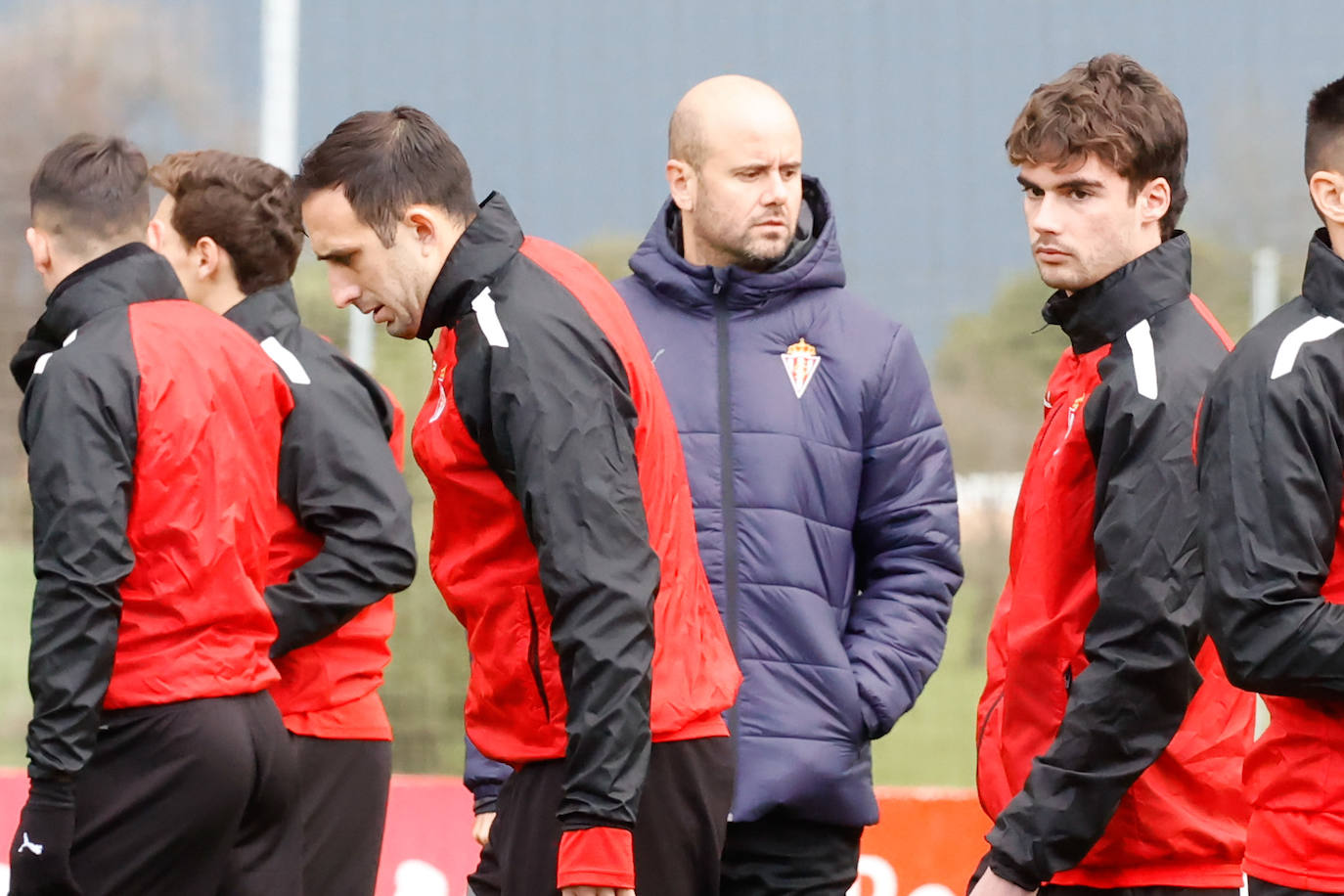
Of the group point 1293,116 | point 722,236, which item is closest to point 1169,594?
point 722,236

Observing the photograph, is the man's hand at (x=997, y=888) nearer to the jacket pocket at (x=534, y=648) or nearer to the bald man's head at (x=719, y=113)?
the jacket pocket at (x=534, y=648)

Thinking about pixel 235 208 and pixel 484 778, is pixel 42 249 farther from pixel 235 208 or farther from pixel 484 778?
pixel 484 778

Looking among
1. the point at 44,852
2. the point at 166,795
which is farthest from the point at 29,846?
the point at 166,795

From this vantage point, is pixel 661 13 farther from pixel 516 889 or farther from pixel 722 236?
pixel 516 889

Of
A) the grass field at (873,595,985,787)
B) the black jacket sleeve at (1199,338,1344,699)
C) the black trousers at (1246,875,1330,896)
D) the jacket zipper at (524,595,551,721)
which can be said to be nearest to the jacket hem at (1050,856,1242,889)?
the black trousers at (1246,875,1330,896)

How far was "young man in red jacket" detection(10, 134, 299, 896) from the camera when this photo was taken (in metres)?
3.61

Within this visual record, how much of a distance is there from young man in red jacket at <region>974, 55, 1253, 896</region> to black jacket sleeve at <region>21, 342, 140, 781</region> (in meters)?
1.56

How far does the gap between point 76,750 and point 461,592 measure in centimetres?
99

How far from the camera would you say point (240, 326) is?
457cm

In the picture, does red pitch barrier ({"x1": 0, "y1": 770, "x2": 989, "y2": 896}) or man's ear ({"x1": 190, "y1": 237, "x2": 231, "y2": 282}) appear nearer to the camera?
→ man's ear ({"x1": 190, "y1": 237, "x2": 231, "y2": 282})

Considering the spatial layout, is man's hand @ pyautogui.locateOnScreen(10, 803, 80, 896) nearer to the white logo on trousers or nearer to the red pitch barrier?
the white logo on trousers

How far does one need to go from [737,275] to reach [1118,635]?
134cm

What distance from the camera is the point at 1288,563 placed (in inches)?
99.7

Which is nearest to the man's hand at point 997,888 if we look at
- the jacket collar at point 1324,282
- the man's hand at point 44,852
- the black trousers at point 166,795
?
the jacket collar at point 1324,282
